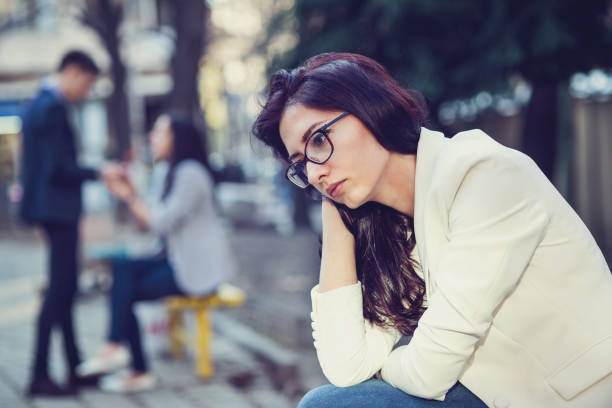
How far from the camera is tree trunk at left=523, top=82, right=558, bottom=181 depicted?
26.1ft

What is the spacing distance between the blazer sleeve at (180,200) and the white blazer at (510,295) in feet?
11.3

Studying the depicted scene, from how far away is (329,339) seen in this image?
7.46ft

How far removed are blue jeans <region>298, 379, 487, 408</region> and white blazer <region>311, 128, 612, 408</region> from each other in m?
0.04

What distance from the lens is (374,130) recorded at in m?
2.08

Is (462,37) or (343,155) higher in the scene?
(462,37)

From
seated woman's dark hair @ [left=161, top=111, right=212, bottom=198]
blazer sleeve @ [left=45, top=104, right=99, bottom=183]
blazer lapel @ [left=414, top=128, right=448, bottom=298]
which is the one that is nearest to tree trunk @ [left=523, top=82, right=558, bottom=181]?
→ seated woman's dark hair @ [left=161, top=111, right=212, bottom=198]

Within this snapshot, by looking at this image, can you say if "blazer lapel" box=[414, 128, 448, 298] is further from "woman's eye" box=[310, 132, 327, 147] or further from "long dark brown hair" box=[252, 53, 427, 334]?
"woman's eye" box=[310, 132, 327, 147]

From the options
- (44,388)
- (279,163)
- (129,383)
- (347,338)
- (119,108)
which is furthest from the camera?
(119,108)

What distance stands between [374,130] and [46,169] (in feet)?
11.4

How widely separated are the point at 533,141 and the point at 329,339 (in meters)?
6.36

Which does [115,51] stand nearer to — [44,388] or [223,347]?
[223,347]

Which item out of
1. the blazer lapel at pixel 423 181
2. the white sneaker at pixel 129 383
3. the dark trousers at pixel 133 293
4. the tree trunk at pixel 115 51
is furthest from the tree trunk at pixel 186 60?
the blazer lapel at pixel 423 181

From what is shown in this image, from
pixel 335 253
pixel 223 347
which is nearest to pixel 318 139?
pixel 335 253

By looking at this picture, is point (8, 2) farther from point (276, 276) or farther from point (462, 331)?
point (462, 331)
